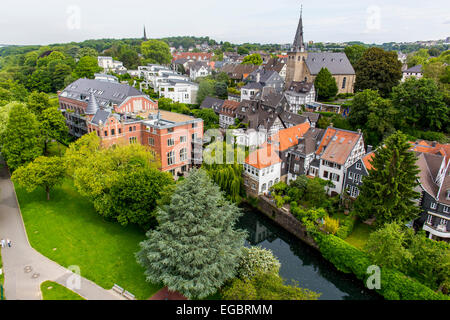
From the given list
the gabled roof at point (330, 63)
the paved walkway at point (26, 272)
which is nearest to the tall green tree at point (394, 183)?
the paved walkway at point (26, 272)

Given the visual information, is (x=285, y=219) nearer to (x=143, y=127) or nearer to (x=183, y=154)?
(x=183, y=154)

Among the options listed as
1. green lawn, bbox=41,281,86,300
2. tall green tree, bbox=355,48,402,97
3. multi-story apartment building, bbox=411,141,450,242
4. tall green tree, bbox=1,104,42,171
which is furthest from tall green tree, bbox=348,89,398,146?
tall green tree, bbox=1,104,42,171

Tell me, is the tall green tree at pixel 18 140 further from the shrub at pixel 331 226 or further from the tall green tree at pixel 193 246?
the shrub at pixel 331 226

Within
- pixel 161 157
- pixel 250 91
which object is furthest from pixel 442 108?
pixel 161 157

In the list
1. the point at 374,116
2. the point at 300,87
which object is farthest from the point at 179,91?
the point at 374,116

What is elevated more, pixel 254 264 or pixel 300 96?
pixel 300 96

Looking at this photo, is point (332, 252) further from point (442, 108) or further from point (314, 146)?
point (442, 108)
